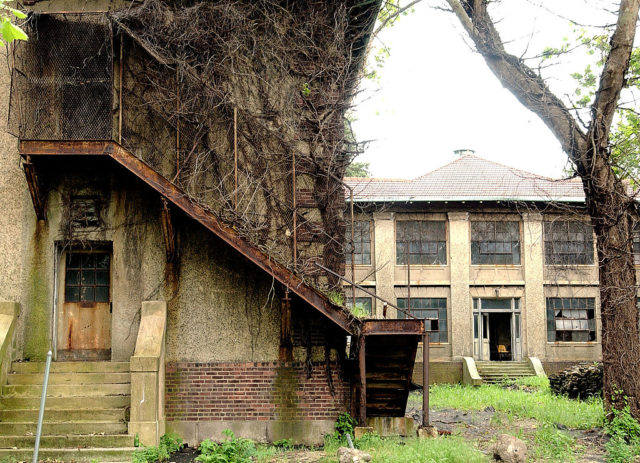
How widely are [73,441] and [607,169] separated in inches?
368

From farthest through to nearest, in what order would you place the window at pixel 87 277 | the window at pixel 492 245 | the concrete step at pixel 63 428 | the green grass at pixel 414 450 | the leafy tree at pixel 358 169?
the leafy tree at pixel 358 169 < the window at pixel 492 245 < the window at pixel 87 277 < the concrete step at pixel 63 428 < the green grass at pixel 414 450

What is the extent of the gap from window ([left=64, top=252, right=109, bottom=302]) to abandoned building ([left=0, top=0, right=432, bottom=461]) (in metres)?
0.02

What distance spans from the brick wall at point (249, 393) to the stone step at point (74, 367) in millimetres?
792

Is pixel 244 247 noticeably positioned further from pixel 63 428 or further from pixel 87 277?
pixel 63 428

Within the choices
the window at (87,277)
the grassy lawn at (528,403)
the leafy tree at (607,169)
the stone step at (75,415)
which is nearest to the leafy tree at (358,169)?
the grassy lawn at (528,403)

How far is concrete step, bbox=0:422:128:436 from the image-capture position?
10039 mm

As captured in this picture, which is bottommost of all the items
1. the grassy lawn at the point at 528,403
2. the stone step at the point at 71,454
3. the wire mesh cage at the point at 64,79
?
the grassy lawn at the point at 528,403

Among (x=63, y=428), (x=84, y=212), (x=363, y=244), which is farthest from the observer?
(x=363, y=244)

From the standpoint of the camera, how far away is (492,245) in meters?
26.7

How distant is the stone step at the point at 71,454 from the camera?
9578 mm

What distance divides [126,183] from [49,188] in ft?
4.10

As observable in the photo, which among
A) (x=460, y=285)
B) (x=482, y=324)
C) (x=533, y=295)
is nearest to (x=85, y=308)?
(x=460, y=285)

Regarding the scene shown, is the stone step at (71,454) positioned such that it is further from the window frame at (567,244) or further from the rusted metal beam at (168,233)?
the window frame at (567,244)

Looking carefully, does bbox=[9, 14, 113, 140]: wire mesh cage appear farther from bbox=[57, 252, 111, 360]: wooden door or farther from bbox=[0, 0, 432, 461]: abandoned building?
bbox=[57, 252, 111, 360]: wooden door
